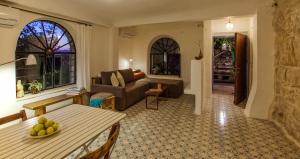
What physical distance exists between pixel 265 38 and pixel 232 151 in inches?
98.9

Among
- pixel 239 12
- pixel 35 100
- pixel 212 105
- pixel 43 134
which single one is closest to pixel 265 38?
pixel 239 12

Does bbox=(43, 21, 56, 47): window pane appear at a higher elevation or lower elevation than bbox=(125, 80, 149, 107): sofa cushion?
higher

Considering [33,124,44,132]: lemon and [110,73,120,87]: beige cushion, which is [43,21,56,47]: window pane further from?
[33,124,44,132]: lemon

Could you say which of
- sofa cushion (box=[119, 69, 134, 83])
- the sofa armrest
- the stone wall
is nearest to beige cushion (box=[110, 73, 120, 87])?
the sofa armrest

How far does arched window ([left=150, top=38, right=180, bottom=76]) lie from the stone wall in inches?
156

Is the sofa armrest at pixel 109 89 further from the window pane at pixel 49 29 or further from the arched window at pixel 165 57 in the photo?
the arched window at pixel 165 57

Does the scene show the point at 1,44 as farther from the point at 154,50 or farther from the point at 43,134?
the point at 154,50

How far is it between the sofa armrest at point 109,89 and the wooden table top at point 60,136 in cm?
215

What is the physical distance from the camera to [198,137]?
9.52 feet

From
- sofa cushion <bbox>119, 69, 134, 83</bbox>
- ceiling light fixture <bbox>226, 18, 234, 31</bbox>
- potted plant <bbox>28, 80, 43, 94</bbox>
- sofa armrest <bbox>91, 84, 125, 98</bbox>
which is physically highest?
ceiling light fixture <bbox>226, 18, 234, 31</bbox>

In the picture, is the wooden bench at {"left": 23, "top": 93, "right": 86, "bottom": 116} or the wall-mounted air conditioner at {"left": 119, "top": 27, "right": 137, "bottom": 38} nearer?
the wooden bench at {"left": 23, "top": 93, "right": 86, "bottom": 116}

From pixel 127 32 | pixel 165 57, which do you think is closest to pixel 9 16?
pixel 127 32

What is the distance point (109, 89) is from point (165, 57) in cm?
358

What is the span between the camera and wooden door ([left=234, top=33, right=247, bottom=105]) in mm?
4594
